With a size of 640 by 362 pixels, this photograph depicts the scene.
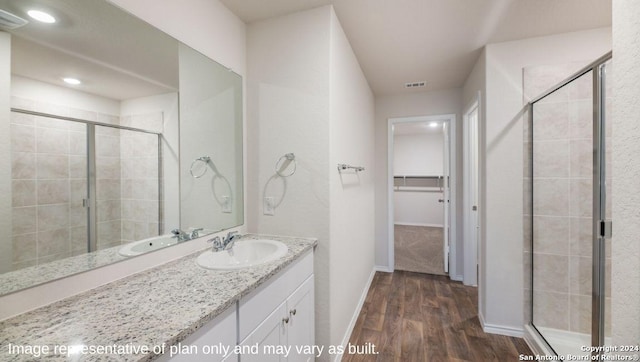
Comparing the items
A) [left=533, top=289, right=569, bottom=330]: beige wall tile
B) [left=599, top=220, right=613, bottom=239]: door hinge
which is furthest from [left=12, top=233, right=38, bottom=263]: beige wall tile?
[left=533, top=289, right=569, bottom=330]: beige wall tile

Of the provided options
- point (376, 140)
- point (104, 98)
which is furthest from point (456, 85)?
point (104, 98)

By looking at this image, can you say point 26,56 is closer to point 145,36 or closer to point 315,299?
point 145,36

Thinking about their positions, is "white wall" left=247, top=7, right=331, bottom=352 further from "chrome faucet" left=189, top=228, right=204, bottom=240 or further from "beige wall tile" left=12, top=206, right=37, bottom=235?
"beige wall tile" left=12, top=206, right=37, bottom=235

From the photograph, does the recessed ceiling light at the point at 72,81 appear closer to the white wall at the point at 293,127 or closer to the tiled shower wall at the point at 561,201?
the white wall at the point at 293,127

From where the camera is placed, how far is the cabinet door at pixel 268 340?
102cm

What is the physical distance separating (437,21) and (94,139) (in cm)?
221

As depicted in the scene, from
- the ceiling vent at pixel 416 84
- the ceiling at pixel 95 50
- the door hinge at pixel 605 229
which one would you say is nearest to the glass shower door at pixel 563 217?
the door hinge at pixel 605 229

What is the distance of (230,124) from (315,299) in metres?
1.31

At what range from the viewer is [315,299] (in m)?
1.69

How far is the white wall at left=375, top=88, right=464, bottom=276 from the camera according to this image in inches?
127

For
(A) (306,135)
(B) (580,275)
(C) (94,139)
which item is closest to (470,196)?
(B) (580,275)

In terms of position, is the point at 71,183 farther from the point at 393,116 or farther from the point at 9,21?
the point at 393,116

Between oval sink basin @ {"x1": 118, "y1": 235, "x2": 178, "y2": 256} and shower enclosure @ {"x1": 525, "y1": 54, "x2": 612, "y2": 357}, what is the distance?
2.41 metres

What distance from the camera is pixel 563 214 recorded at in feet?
6.31
